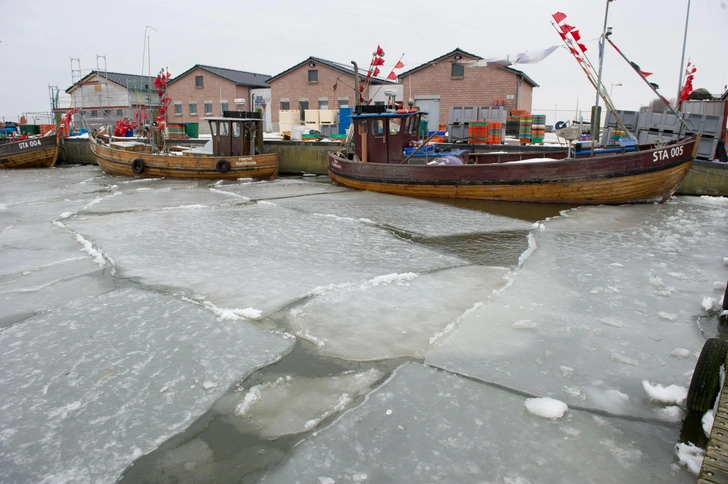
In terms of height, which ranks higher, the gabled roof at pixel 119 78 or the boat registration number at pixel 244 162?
the gabled roof at pixel 119 78

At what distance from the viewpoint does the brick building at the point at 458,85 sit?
26094 millimetres

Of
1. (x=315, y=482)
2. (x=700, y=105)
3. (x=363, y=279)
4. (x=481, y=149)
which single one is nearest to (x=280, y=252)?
(x=363, y=279)

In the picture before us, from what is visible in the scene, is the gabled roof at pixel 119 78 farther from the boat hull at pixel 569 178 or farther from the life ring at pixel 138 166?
the boat hull at pixel 569 178

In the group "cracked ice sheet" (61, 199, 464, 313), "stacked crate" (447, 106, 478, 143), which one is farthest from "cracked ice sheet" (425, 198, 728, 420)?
"stacked crate" (447, 106, 478, 143)

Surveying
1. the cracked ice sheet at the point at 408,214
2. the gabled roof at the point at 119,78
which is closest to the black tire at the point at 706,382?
the cracked ice sheet at the point at 408,214

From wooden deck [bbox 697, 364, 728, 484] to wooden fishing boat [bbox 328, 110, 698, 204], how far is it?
338 inches

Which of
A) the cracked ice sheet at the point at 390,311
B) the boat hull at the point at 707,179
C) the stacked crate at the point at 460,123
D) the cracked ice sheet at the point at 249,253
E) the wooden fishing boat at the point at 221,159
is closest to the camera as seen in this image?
the cracked ice sheet at the point at 390,311

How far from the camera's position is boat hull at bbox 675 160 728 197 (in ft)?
37.7

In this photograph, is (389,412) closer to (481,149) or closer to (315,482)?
(315,482)

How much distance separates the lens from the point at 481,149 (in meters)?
16.7

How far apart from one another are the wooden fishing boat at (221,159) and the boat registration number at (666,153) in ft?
36.1

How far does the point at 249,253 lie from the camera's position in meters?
6.08

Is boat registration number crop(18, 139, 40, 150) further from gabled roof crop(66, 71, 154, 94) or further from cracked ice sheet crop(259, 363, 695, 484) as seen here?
cracked ice sheet crop(259, 363, 695, 484)

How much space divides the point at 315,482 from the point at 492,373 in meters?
1.39
